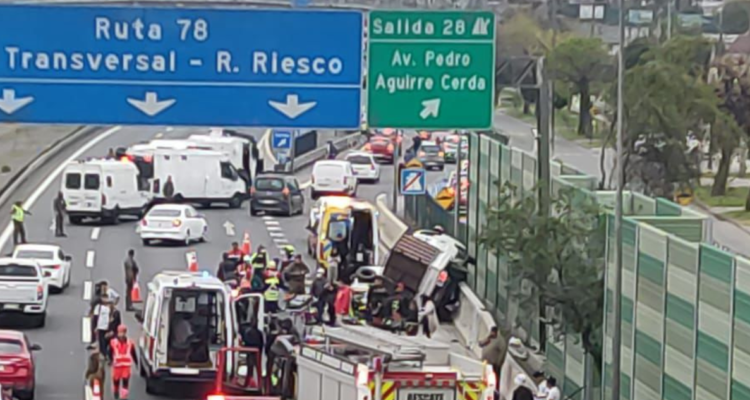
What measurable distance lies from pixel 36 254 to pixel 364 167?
3048 cm

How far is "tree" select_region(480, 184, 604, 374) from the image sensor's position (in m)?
25.3

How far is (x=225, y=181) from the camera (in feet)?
182

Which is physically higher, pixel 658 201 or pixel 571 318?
pixel 658 201

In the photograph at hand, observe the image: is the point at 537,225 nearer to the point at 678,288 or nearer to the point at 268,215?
the point at 678,288

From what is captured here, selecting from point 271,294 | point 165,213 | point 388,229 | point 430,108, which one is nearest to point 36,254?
point 271,294

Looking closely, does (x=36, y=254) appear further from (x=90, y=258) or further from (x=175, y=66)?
(x=175, y=66)

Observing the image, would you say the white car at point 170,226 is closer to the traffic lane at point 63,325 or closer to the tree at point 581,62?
the traffic lane at point 63,325

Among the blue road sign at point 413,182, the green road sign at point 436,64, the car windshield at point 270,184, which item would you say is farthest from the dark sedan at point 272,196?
the green road sign at point 436,64

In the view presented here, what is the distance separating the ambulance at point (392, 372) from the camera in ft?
66.2

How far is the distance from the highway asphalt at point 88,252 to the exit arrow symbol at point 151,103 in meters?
7.29

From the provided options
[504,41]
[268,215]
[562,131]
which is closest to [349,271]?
[504,41]

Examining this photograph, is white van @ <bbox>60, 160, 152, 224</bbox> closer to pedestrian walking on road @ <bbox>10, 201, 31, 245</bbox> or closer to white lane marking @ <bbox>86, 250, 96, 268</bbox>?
white lane marking @ <bbox>86, 250, 96, 268</bbox>

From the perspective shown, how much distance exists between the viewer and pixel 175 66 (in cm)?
2016

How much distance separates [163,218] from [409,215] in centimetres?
854
